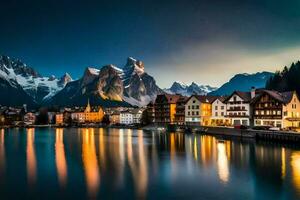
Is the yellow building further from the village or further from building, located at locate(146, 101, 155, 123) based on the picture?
building, located at locate(146, 101, 155, 123)

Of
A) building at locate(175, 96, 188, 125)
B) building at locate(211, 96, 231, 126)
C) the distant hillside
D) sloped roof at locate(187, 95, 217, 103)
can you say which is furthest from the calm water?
building at locate(175, 96, 188, 125)

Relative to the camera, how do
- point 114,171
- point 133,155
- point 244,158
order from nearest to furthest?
point 114,171 < point 244,158 < point 133,155

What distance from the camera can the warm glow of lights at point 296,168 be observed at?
38319 millimetres

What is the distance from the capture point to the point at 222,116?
12962 centimetres

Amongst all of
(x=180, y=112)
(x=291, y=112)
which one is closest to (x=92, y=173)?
(x=291, y=112)

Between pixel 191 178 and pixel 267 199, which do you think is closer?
pixel 267 199

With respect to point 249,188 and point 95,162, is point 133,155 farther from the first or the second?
point 249,188

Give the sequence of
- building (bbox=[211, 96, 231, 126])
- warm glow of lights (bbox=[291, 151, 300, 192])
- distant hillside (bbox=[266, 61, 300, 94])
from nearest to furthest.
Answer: warm glow of lights (bbox=[291, 151, 300, 192])
building (bbox=[211, 96, 231, 126])
distant hillside (bbox=[266, 61, 300, 94])

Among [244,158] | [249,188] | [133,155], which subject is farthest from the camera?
[133,155]

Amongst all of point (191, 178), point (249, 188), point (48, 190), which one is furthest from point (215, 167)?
point (48, 190)

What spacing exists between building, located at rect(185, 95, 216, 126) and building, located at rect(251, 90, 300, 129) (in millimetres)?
32381

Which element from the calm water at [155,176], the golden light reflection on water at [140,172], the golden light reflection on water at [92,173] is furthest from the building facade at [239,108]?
the golden light reflection on water at [92,173]

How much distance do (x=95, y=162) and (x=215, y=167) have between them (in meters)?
18.2

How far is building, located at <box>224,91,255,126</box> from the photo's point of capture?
11275cm
